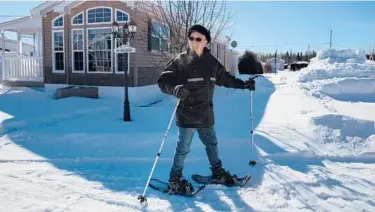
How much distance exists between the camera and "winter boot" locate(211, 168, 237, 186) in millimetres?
4211

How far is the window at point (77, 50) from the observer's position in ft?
44.7

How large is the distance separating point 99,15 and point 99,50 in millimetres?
1329

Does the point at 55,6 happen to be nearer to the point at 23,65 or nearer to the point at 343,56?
the point at 23,65

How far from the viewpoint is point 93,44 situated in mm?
13344

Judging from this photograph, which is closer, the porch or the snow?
the snow

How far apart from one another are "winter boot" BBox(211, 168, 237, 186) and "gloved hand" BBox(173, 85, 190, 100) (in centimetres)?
113

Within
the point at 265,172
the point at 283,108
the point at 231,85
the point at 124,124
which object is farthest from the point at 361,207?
the point at 283,108

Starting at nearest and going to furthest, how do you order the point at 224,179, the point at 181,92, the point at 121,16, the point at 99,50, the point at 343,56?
the point at 181,92, the point at 224,179, the point at 121,16, the point at 99,50, the point at 343,56

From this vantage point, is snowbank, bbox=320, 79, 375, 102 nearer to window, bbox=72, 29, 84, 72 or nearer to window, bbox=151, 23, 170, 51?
window, bbox=151, 23, 170, 51

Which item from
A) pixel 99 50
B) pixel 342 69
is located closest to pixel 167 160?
pixel 99 50

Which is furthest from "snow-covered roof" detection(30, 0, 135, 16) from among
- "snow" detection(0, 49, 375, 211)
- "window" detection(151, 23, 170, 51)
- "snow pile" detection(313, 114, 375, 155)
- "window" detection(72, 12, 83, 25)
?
"snow pile" detection(313, 114, 375, 155)

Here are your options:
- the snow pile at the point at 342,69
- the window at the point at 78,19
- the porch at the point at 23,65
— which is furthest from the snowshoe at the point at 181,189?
the snow pile at the point at 342,69

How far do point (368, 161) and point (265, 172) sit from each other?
1.89 meters

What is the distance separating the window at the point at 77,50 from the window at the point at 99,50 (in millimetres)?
408
